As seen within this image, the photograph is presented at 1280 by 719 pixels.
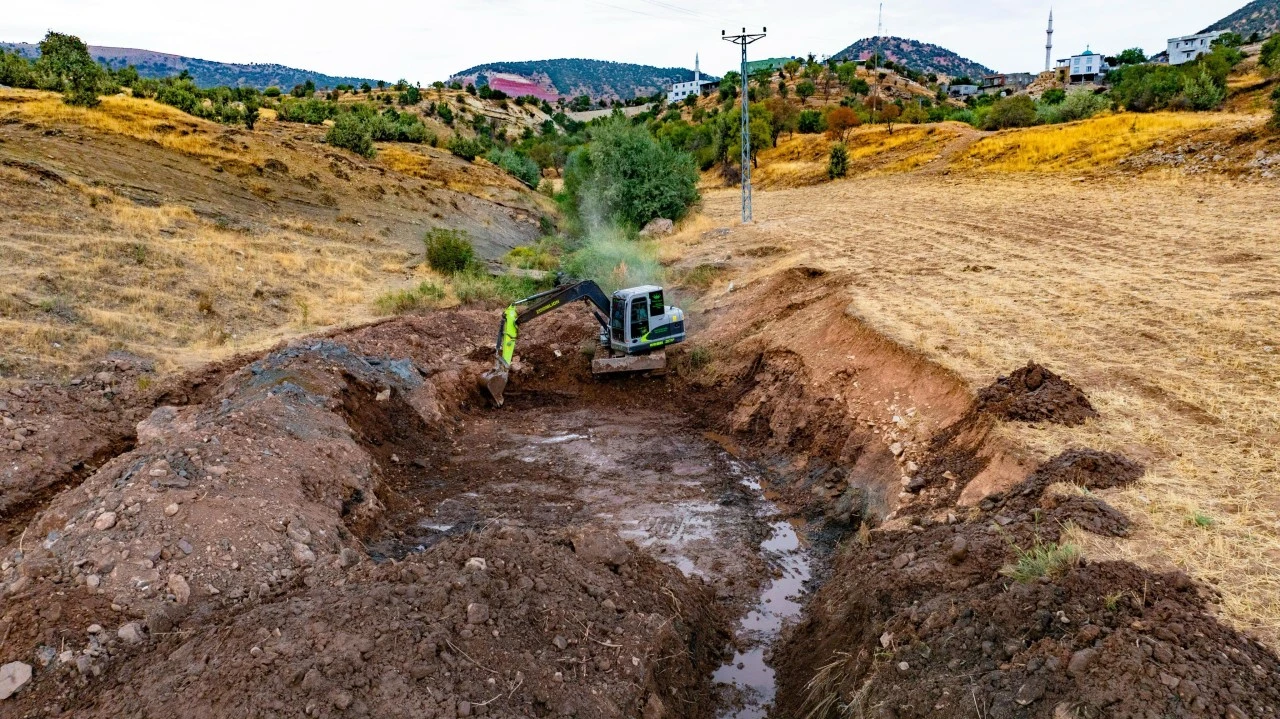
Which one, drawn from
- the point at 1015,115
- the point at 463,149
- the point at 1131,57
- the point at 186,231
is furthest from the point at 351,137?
the point at 1131,57

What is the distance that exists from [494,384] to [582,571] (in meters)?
8.46

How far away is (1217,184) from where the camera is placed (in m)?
23.9

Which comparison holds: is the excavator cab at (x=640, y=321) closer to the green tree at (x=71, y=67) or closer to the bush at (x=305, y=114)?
the green tree at (x=71, y=67)

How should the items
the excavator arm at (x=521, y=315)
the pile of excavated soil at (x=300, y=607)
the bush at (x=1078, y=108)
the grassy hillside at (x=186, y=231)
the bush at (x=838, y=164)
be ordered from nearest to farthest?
the pile of excavated soil at (x=300, y=607), the excavator arm at (x=521, y=315), the grassy hillside at (x=186, y=231), the bush at (x=1078, y=108), the bush at (x=838, y=164)

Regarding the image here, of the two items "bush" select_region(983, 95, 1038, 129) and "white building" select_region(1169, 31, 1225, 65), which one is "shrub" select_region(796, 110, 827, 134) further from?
"white building" select_region(1169, 31, 1225, 65)

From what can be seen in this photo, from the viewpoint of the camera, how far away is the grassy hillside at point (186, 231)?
15852mm

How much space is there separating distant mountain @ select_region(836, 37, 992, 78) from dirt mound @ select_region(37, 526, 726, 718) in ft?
633

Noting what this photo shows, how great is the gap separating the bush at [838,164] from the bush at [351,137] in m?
26.4

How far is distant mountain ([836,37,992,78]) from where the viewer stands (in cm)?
18112

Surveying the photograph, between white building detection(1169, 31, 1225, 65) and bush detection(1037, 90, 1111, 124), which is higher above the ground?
white building detection(1169, 31, 1225, 65)

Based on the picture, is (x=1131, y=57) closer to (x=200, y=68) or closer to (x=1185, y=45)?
(x=1185, y=45)

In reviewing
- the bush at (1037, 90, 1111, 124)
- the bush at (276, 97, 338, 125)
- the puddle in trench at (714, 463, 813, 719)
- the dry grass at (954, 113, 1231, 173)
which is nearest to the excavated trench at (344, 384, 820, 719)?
the puddle in trench at (714, 463, 813, 719)

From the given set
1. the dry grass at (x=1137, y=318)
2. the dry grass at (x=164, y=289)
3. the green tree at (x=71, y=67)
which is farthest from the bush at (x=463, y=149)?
the dry grass at (x=1137, y=318)

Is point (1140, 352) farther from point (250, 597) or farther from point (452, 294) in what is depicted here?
point (452, 294)
